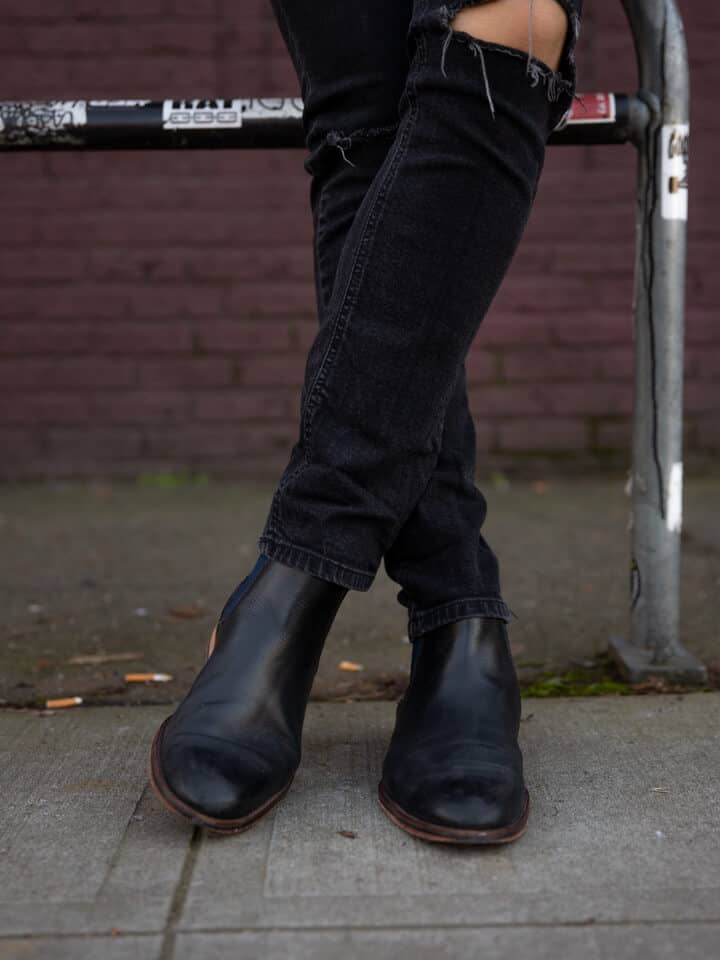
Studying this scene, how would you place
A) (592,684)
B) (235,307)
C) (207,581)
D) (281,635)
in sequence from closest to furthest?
(281,635), (592,684), (207,581), (235,307)

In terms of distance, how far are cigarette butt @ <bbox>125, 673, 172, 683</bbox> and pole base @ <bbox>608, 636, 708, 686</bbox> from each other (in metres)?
0.74

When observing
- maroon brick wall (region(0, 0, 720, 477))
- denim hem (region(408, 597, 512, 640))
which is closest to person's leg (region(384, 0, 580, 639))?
denim hem (region(408, 597, 512, 640))

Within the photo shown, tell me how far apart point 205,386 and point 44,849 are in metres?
2.64

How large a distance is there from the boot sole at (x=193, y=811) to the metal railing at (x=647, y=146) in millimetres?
746

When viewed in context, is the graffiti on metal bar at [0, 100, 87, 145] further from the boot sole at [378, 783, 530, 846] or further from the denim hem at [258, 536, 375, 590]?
the boot sole at [378, 783, 530, 846]

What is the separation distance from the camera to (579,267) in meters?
3.65

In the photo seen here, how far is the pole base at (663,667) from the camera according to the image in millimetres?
A: 1640

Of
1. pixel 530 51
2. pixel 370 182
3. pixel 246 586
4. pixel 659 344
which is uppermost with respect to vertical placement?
pixel 530 51

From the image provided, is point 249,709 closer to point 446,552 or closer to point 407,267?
point 446,552

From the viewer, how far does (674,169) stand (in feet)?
5.18

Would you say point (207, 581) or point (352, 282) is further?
point (207, 581)

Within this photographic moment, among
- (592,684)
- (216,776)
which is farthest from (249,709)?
(592,684)

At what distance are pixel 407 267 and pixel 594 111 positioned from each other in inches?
23.5

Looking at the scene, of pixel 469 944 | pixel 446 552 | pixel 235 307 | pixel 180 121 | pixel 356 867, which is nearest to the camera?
pixel 469 944
